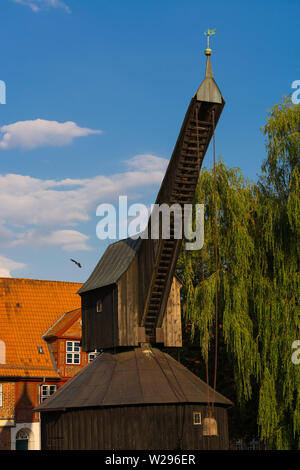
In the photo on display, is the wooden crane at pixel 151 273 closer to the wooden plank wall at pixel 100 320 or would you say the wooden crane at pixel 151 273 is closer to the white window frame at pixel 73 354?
the wooden plank wall at pixel 100 320

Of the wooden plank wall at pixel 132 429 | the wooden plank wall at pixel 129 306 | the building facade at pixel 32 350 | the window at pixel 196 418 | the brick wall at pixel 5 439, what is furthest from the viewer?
the building facade at pixel 32 350

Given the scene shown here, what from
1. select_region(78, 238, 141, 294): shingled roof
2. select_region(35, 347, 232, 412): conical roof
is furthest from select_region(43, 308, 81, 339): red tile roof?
select_region(35, 347, 232, 412): conical roof

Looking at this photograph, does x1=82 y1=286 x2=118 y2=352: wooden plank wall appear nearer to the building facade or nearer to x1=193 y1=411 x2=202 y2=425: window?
x1=193 y1=411 x2=202 y2=425: window

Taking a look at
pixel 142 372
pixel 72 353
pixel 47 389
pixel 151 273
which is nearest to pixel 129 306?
pixel 151 273

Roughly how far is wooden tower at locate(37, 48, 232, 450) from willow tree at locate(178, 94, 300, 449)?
1.46 meters

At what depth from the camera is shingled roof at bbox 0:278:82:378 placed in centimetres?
3512

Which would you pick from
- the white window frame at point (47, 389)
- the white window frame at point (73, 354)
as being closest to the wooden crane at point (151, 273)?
the white window frame at point (47, 389)

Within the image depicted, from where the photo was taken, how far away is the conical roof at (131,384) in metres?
22.9

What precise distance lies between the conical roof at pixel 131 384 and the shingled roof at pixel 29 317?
33.3 ft

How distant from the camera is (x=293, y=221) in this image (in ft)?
77.1

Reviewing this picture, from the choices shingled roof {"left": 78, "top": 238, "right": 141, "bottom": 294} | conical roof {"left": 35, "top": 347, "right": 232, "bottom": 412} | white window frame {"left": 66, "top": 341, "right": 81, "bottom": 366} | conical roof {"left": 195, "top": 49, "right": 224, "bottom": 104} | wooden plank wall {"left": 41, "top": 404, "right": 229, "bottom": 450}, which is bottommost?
wooden plank wall {"left": 41, "top": 404, "right": 229, "bottom": 450}

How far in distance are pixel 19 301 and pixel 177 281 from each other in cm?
1450

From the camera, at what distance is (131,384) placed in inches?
917
